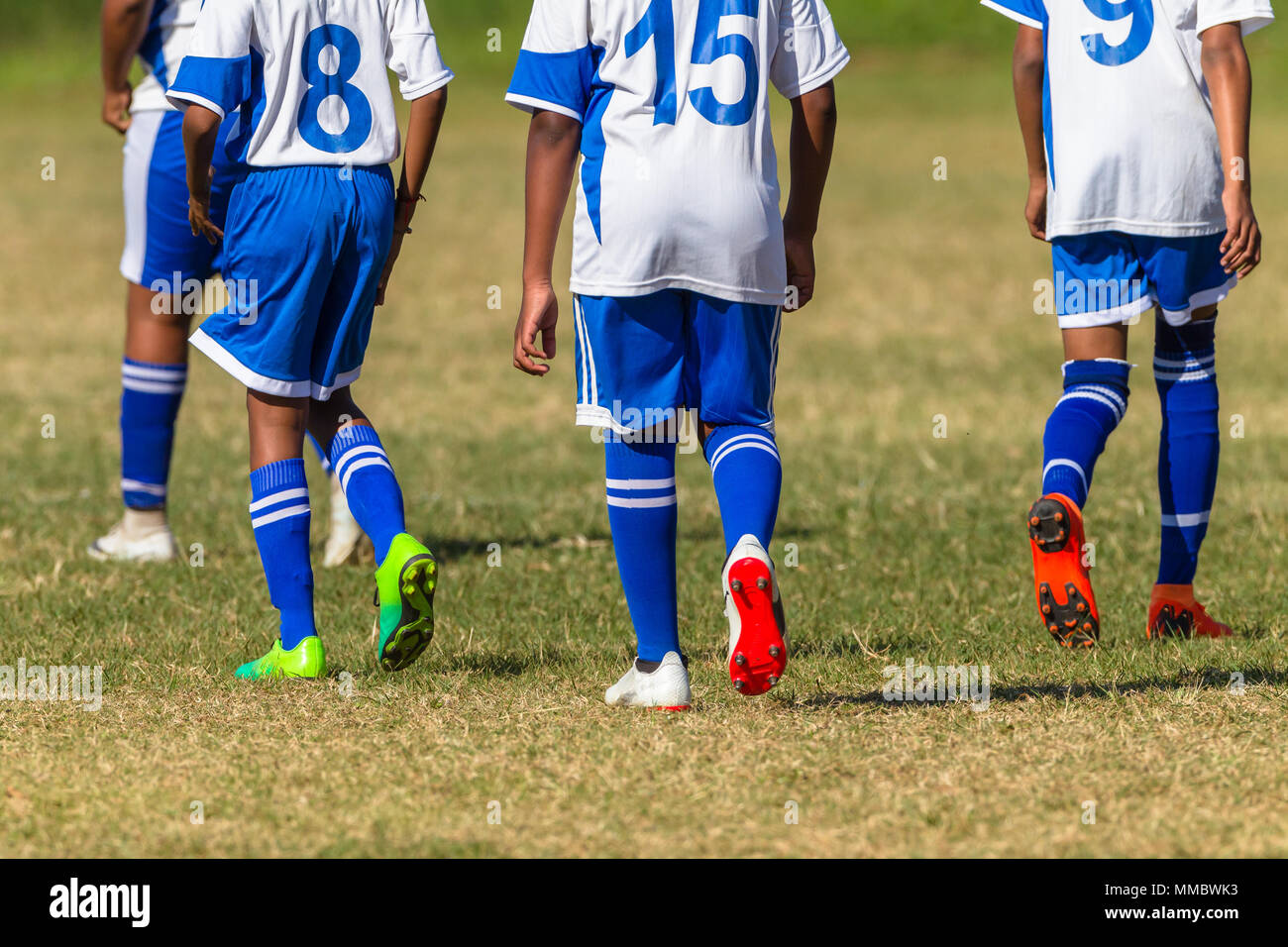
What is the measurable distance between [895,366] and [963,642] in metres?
7.99

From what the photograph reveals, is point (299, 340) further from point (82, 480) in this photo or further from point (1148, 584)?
point (82, 480)

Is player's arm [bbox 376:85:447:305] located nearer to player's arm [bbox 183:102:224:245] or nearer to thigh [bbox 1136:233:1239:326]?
player's arm [bbox 183:102:224:245]

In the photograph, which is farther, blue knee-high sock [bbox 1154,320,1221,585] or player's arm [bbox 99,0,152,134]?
player's arm [bbox 99,0,152,134]

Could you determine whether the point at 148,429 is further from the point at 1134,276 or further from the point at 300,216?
the point at 1134,276

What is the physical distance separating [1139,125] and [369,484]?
7.62 ft

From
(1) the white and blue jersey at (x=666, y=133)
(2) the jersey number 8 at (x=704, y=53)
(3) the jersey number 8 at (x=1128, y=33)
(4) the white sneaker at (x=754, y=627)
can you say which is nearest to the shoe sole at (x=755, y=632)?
(4) the white sneaker at (x=754, y=627)

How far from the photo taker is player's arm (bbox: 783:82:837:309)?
177 inches

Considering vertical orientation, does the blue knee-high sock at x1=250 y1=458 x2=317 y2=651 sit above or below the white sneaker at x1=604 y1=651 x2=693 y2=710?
above

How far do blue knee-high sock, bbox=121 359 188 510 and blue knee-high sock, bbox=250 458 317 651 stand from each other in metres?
2.27

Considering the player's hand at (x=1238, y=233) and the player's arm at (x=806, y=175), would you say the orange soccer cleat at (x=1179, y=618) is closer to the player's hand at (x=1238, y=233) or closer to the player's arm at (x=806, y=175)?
the player's hand at (x=1238, y=233)

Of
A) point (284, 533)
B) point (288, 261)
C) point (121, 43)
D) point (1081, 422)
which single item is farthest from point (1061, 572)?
point (121, 43)

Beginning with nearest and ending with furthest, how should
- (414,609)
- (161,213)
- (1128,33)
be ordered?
(414,609)
(1128,33)
(161,213)

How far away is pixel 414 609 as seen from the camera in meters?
4.60

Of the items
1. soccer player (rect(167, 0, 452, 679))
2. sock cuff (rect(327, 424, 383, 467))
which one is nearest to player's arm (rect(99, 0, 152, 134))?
soccer player (rect(167, 0, 452, 679))
